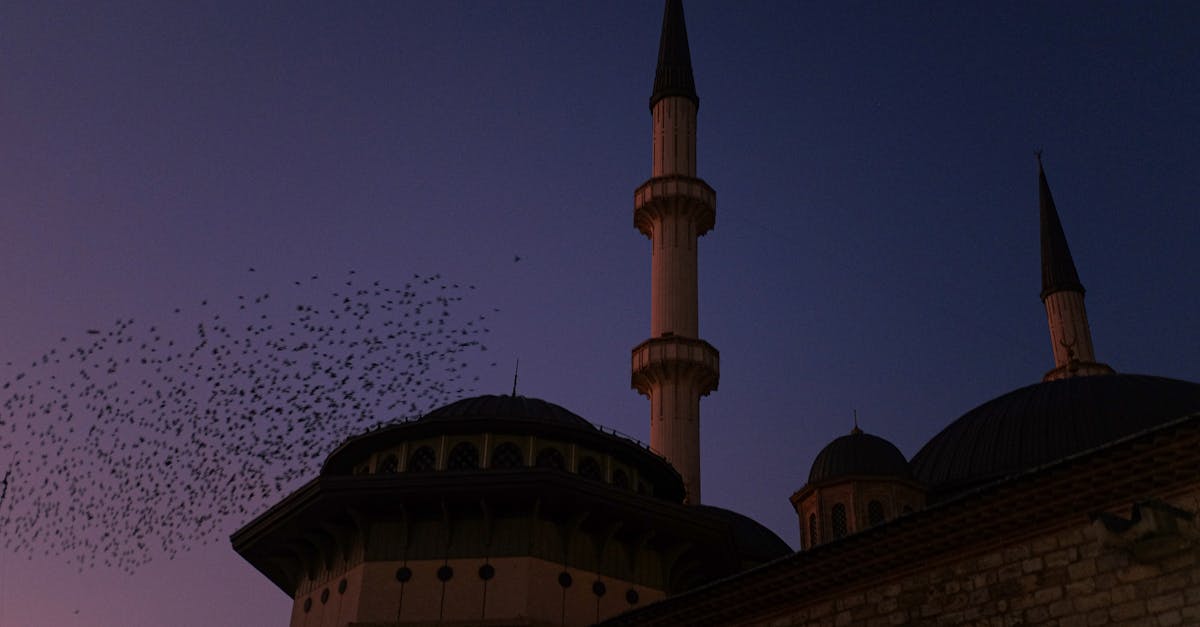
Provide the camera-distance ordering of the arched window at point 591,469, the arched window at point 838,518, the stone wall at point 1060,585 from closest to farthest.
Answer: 1. the stone wall at point 1060,585
2. the arched window at point 591,469
3. the arched window at point 838,518

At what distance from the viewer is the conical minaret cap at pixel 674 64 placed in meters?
38.9

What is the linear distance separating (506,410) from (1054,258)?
2759 cm

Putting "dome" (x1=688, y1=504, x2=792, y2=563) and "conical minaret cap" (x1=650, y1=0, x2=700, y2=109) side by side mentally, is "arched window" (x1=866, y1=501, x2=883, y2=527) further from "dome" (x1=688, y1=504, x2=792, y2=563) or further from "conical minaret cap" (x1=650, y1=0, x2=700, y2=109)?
"conical minaret cap" (x1=650, y1=0, x2=700, y2=109)

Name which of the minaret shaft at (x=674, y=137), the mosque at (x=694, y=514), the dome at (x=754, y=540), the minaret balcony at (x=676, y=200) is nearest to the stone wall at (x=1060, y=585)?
the mosque at (x=694, y=514)

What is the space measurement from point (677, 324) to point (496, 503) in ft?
48.7

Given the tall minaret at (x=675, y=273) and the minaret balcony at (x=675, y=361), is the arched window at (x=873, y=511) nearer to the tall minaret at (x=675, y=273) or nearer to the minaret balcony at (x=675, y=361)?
the tall minaret at (x=675, y=273)

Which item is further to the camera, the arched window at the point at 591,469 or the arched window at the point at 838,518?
the arched window at the point at 838,518

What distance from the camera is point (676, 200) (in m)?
35.6

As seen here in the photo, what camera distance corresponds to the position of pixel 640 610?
1515cm

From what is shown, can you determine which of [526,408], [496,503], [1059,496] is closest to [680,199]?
[526,408]

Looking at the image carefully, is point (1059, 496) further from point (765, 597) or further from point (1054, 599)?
point (765, 597)

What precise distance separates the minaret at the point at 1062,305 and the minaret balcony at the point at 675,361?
12982mm

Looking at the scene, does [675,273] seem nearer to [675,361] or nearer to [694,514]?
[675,361]

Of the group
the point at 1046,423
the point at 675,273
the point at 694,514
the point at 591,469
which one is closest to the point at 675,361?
the point at 675,273
